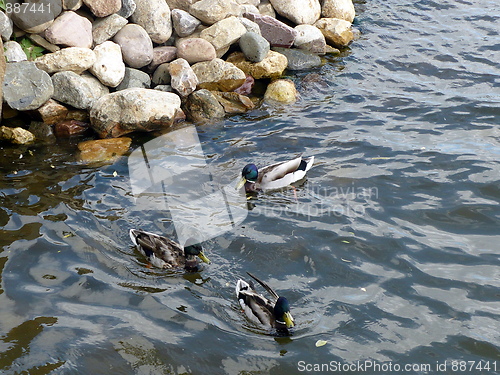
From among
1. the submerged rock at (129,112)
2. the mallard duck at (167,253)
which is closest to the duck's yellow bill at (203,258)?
the mallard duck at (167,253)

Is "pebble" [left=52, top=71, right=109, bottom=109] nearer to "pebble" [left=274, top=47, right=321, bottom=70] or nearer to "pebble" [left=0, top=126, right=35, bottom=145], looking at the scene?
"pebble" [left=0, top=126, right=35, bottom=145]

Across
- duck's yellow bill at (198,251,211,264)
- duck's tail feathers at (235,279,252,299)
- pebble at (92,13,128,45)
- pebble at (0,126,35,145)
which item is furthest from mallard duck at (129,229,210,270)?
pebble at (92,13,128,45)

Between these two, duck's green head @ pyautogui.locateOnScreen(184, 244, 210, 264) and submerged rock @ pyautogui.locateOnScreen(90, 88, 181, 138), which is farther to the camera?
submerged rock @ pyautogui.locateOnScreen(90, 88, 181, 138)

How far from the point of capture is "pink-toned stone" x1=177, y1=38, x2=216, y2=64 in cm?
1127

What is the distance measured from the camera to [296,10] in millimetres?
13547

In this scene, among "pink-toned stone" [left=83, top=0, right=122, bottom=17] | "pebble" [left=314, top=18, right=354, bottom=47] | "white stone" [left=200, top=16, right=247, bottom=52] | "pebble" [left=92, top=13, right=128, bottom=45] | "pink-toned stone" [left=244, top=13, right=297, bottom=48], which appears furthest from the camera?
"pebble" [left=314, top=18, right=354, bottom=47]

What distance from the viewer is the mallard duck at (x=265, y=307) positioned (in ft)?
18.4

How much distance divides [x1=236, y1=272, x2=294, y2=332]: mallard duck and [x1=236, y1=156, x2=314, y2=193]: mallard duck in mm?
2561

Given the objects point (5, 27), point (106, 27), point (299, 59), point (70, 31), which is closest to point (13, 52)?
point (5, 27)

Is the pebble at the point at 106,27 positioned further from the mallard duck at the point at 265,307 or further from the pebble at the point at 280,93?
the mallard duck at the point at 265,307

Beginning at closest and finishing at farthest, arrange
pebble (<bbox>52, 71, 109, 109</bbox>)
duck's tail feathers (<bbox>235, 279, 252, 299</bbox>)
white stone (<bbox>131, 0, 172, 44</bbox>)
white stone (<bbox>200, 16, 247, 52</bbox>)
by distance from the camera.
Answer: duck's tail feathers (<bbox>235, 279, 252, 299</bbox>), pebble (<bbox>52, 71, 109, 109</bbox>), white stone (<bbox>131, 0, 172, 44</bbox>), white stone (<bbox>200, 16, 247, 52</bbox>)

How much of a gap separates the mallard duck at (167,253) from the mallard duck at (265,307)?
70 centimetres

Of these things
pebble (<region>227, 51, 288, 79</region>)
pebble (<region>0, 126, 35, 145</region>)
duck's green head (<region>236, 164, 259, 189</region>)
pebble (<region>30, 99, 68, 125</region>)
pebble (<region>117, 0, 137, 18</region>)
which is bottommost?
duck's green head (<region>236, 164, 259, 189</region>)

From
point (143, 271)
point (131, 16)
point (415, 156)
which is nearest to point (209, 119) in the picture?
point (131, 16)
